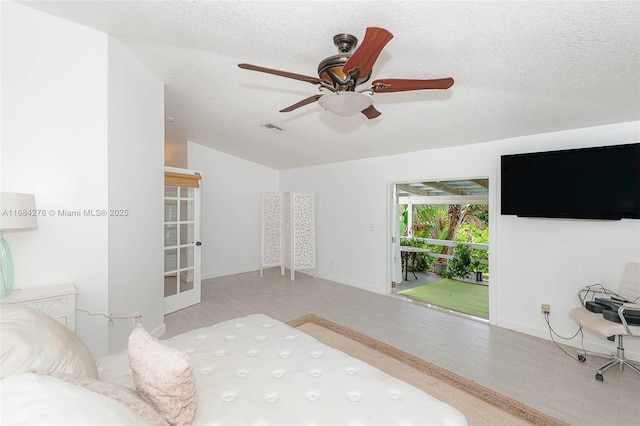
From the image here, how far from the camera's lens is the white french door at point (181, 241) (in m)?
3.95

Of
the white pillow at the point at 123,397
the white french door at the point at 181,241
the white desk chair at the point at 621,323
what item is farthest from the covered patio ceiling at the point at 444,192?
the white pillow at the point at 123,397

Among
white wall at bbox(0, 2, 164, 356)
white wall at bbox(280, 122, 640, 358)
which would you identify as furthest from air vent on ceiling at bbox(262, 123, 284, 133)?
white wall at bbox(0, 2, 164, 356)

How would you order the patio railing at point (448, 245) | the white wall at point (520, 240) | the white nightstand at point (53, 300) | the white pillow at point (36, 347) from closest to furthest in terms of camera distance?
1. the white pillow at point (36, 347)
2. the white nightstand at point (53, 300)
3. the white wall at point (520, 240)
4. the patio railing at point (448, 245)

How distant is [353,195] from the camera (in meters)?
5.29

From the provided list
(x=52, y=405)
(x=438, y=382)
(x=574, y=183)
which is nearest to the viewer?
(x=52, y=405)

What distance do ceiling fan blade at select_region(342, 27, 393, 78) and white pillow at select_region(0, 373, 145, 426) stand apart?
166 cm

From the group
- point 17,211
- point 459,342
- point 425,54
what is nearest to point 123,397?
point 17,211

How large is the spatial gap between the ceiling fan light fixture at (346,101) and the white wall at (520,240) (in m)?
2.60

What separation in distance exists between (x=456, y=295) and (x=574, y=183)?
2798 mm

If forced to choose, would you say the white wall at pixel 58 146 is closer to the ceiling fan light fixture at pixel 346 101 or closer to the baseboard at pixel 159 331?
the baseboard at pixel 159 331

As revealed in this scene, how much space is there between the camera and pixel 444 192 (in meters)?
7.10

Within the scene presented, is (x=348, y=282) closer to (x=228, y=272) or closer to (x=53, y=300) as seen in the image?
(x=228, y=272)

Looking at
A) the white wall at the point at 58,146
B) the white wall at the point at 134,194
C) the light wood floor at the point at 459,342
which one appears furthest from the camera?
the white wall at the point at 134,194

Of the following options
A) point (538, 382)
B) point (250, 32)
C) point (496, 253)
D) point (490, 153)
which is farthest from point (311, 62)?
point (538, 382)
